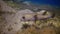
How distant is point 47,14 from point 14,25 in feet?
1.99

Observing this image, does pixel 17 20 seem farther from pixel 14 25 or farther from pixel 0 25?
pixel 0 25

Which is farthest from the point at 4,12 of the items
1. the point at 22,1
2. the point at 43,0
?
the point at 43,0

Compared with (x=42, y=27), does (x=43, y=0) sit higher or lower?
higher

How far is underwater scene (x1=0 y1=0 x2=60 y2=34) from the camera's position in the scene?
2.49m

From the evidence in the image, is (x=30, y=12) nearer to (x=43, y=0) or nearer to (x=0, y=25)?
(x=43, y=0)

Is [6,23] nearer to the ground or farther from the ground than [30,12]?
nearer to the ground

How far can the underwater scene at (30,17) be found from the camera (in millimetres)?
2494

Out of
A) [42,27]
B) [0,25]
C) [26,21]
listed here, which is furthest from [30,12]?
[0,25]

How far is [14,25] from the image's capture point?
8.39 feet

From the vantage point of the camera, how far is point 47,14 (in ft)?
8.35

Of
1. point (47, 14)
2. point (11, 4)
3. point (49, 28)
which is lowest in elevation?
point (49, 28)

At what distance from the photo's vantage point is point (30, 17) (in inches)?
100

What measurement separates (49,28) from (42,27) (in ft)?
0.39

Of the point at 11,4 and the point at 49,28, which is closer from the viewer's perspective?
the point at 49,28
